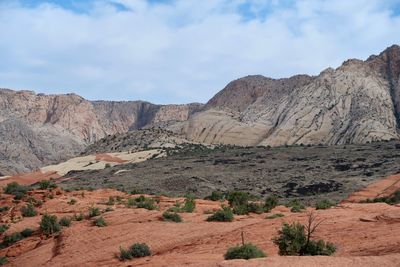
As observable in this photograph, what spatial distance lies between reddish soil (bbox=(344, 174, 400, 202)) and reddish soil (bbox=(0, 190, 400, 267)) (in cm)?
1714

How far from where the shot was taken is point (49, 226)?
2550cm

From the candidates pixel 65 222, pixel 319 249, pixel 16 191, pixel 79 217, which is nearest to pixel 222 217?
pixel 65 222

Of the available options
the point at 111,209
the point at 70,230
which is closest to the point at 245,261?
the point at 70,230

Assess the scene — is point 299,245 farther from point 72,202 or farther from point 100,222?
point 72,202

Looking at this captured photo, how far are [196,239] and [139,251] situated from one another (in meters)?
2.14

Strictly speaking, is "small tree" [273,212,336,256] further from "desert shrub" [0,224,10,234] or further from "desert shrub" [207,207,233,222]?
"desert shrub" [0,224,10,234]

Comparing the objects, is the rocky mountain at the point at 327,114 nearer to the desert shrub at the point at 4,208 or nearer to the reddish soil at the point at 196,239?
the desert shrub at the point at 4,208

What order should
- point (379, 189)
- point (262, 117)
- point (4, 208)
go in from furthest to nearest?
point (262, 117) < point (379, 189) < point (4, 208)

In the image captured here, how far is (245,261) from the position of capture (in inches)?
492

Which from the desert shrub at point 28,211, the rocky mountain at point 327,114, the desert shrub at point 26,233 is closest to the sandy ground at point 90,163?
the rocky mountain at point 327,114

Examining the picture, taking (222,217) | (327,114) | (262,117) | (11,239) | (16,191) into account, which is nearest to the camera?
(222,217)

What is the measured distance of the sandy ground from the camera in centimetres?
8298

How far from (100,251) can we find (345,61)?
10909 centimetres

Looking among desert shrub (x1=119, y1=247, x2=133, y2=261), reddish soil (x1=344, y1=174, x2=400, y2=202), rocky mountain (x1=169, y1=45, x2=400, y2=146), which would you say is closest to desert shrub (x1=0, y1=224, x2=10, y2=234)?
desert shrub (x1=119, y1=247, x2=133, y2=261)
